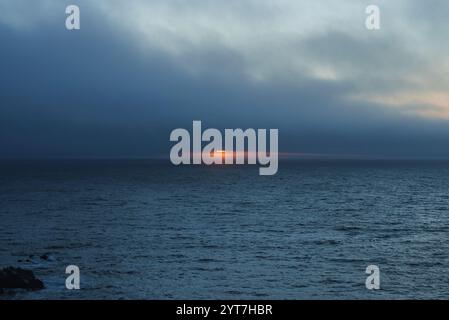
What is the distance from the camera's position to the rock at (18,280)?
3619cm

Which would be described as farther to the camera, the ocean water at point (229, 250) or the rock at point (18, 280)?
the ocean water at point (229, 250)

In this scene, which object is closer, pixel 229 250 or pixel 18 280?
pixel 18 280

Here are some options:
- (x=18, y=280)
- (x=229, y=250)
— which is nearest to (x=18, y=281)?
(x=18, y=280)

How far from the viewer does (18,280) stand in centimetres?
3653

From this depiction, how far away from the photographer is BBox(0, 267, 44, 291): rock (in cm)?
3619

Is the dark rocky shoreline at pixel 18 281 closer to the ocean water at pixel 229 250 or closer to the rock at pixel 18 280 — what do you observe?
the rock at pixel 18 280

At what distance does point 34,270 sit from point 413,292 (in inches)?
1330

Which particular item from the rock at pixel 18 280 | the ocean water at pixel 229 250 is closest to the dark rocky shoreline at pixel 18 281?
the rock at pixel 18 280

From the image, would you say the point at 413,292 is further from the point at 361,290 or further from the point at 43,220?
the point at 43,220

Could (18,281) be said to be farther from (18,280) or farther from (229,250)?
(229,250)

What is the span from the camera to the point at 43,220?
261 ft
